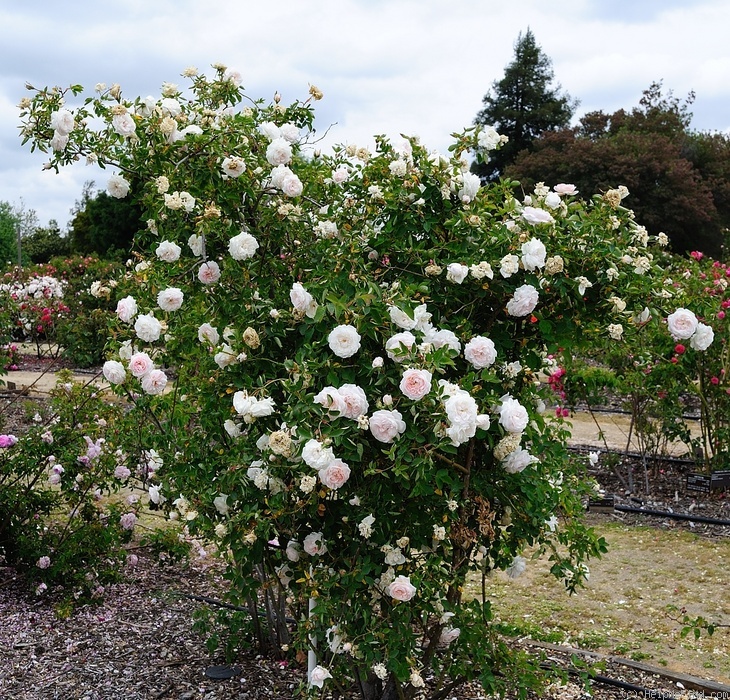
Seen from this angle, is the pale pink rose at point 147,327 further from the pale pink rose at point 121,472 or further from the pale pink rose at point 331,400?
the pale pink rose at point 121,472

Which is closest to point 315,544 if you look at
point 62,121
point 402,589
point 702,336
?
point 402,589

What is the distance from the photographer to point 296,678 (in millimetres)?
3100

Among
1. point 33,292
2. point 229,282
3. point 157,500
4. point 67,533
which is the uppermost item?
point 33,292

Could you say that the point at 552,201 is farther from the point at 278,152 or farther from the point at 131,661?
the point at 131,661

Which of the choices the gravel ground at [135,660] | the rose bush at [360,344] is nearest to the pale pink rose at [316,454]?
the rose bush at [360,344]

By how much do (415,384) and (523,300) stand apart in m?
0.48

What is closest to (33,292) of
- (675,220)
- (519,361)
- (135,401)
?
(135,401)

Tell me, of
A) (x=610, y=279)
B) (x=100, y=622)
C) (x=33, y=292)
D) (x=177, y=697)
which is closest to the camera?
(x=610, y=279)

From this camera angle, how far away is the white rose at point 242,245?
7.97ft

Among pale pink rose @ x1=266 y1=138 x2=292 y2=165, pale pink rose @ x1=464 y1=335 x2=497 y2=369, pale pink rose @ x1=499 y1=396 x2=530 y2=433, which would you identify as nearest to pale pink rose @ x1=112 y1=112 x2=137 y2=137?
pale pink rose @ x1=266 y1=138 x2=292 y2=165

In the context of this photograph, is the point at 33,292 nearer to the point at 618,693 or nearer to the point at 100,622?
the point at 100,622

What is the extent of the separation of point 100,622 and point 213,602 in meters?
0.55

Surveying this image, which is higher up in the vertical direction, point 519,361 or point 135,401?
point 519,361

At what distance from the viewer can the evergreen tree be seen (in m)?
36.2
